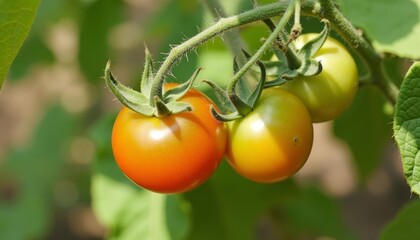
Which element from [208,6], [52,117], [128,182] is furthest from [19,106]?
[208,6]

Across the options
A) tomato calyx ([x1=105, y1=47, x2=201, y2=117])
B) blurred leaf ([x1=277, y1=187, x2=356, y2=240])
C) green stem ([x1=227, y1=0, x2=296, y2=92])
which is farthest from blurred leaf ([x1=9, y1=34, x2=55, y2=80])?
green stem ([x1=227, y1=0, x2=296, y2=92])

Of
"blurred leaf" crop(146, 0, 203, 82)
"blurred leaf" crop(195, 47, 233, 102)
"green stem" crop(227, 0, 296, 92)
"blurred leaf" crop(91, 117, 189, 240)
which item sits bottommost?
"blurred leaf" crop(91, 117, 189, 240)

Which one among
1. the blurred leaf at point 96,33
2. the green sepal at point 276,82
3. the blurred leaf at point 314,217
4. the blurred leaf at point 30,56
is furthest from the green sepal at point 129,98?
the blurred leaf at point 30,56

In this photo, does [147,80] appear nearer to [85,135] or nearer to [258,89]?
[258,89]

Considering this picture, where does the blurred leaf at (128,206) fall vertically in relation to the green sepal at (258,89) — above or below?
below

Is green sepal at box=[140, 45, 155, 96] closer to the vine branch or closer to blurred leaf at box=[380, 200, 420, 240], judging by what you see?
the vine branch

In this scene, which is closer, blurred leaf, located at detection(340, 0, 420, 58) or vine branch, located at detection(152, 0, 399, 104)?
vine branch, located at detection(152, 0, 399, 104)

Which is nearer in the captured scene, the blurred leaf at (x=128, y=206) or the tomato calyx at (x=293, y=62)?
the tomato calyx at (x=293, y=62)

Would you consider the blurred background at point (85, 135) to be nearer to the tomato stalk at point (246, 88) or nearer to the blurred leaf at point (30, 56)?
the blurred leaf at point (30, 56)
